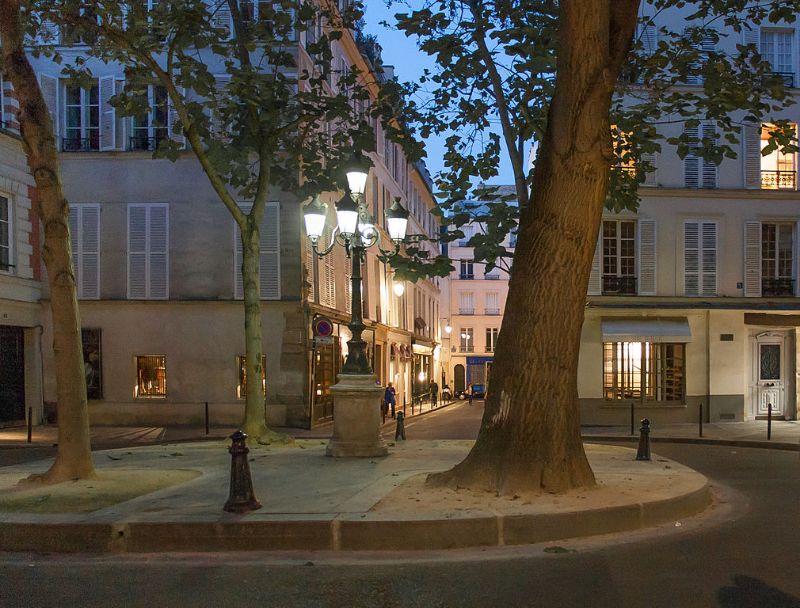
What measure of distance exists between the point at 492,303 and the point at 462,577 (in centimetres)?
6186

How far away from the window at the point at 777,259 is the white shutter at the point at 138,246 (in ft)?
60.4

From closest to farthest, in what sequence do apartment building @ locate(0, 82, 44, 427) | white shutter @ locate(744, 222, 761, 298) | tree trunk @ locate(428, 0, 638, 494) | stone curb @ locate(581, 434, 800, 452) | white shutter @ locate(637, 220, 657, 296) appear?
1. tree trunk @ locate(428, 0, 638, 494)
2. stone curb @ locate(581, 434, 800, 452)
3. apartment building @ locate(0, 82, 44, 427)
4. white shutter @ locate(637, 220, 657, 296)
5. white shutter @ locate(744, 222, 761, 298)

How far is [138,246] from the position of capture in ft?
76.2

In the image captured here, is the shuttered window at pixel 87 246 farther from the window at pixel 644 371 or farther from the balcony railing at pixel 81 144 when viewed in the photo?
the window at pixel 644 371

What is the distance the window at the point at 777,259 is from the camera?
2306 centimetres

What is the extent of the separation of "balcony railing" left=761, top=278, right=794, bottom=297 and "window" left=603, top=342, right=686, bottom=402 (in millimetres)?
3062

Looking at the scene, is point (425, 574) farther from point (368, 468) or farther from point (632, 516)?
point (368, 468)

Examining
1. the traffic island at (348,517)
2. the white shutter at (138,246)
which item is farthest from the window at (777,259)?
the white shutter at (138,246)

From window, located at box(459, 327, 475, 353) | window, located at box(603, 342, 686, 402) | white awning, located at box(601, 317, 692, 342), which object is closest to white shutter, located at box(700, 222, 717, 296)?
white awning, located at box(601, 317, 692, 342)

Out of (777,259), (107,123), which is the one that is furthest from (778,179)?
(107,123)

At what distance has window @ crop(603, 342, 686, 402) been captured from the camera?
2289 cm

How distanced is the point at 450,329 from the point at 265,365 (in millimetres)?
41396

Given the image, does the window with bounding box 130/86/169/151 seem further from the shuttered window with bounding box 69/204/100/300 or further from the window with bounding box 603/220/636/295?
the window with bounding box 603/220/636/295

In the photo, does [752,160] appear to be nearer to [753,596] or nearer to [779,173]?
[779,173]
